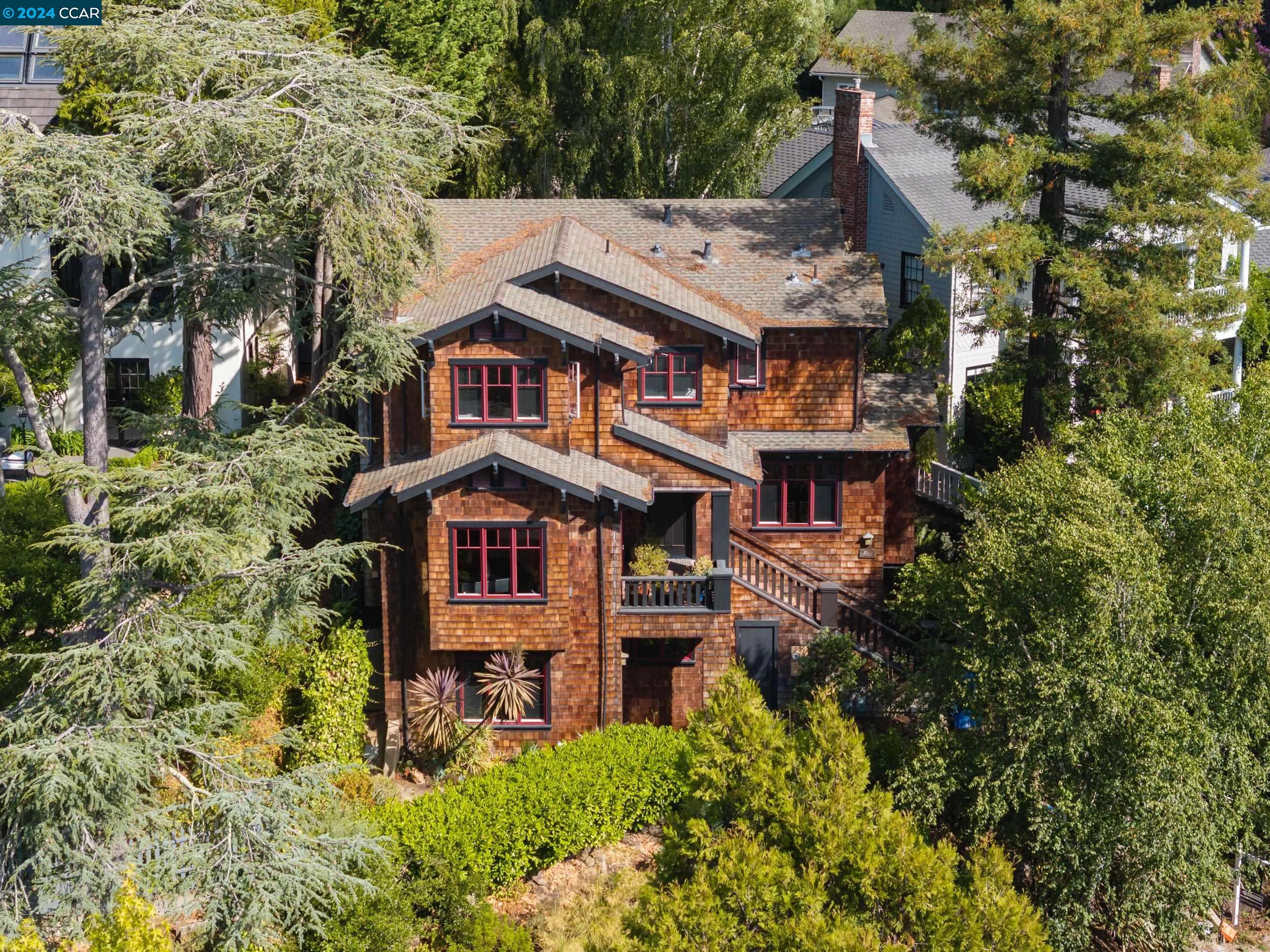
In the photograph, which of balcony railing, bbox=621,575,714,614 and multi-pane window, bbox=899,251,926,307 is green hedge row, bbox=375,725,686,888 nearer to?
balcony railing, bbox=621,575,714,614

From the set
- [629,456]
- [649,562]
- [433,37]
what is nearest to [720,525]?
[649,562]

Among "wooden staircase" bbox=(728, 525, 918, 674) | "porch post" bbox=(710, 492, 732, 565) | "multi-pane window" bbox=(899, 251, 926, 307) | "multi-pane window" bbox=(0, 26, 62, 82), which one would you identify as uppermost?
"multi-pane window" bbox=(0, 26, 62, 82)

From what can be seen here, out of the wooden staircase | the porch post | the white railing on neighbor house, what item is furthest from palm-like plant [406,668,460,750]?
the white railing on neighbor house

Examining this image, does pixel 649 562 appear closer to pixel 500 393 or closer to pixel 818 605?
pixel 818 605

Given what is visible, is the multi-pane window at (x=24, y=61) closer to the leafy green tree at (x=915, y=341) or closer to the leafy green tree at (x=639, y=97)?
the leafy green tree at (x=639, y=97)

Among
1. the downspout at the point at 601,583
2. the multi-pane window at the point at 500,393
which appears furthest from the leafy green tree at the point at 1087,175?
the multi-pane window at the point at 500,393
